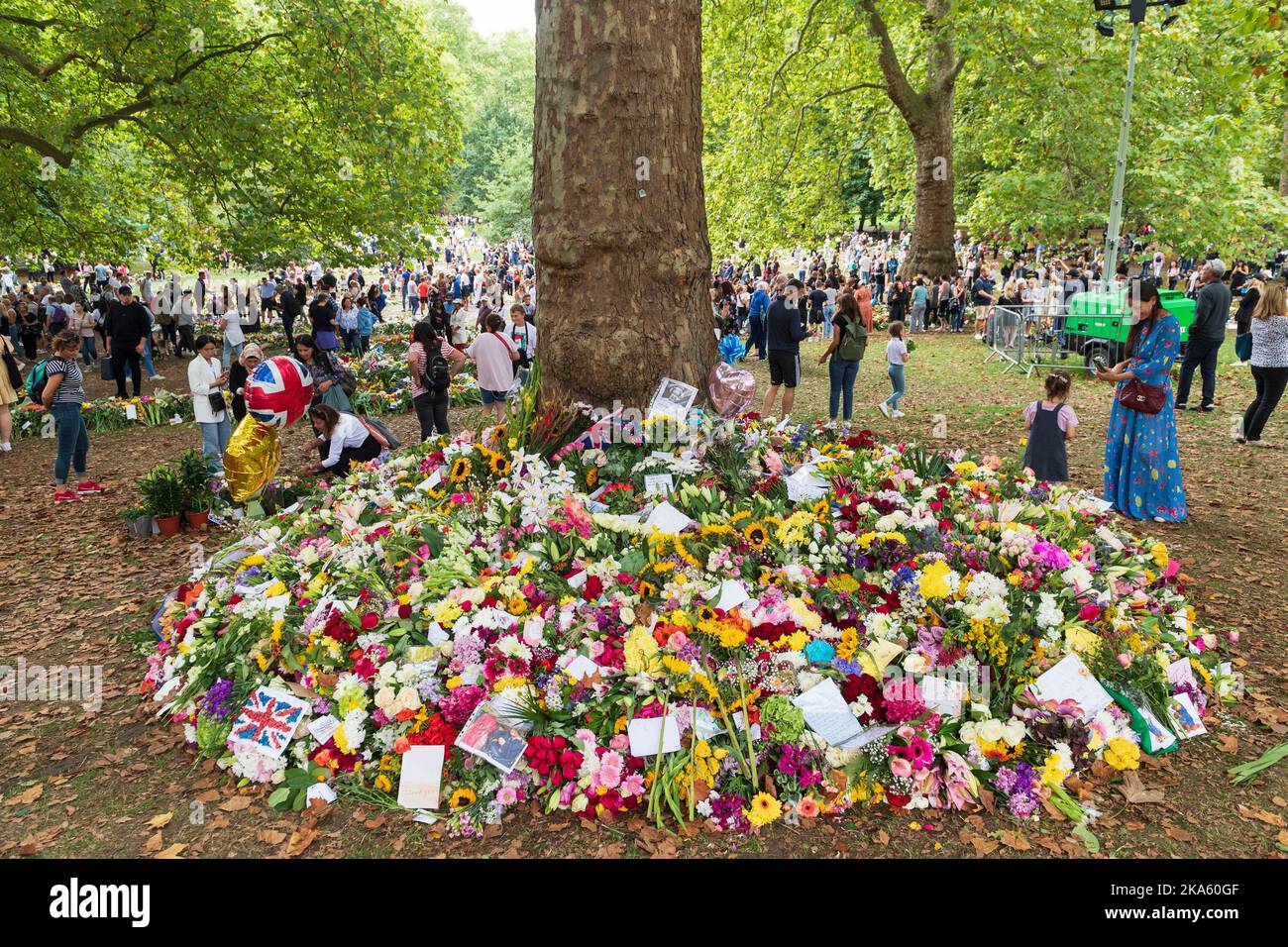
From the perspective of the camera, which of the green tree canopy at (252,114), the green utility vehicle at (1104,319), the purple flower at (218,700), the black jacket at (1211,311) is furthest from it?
the green utility vehicle at (1104,319)

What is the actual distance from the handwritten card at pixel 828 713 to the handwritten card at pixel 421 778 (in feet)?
5.60

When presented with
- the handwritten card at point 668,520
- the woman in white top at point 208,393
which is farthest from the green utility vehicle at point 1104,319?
the woman in white top at point 208,393

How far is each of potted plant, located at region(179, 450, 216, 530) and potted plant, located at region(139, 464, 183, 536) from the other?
6 centimetres

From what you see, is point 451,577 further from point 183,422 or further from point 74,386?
point 183,422

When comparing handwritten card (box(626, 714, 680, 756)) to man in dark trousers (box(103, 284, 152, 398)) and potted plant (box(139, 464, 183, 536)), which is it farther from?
man in dark trousers (box(103, 284, 152, 398))

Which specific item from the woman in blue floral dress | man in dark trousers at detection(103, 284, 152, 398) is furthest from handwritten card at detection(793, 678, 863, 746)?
man in dark trousers at detection(103, 284, 152, 398)

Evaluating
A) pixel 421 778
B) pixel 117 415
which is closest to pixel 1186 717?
pixel 421 778

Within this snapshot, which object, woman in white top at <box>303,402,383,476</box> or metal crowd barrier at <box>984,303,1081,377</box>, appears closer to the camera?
woman in white top at <box>303,402,383,476</box>

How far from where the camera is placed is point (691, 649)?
4055 millimetres

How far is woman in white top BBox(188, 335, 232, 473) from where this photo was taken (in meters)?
8.95

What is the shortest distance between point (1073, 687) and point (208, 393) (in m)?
8.69

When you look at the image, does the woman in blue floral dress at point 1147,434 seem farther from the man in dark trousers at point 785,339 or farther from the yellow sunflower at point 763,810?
the yellow sunflower at point 763,810

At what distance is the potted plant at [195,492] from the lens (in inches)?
311

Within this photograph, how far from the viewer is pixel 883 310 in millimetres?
23922
